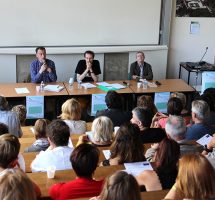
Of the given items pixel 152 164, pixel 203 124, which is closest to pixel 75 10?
pixel 203 124

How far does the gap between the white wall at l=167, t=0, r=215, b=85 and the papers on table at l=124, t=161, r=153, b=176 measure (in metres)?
5.62

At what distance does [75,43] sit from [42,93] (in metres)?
2.01

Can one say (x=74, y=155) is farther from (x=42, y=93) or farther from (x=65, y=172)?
(x=42, y=93)

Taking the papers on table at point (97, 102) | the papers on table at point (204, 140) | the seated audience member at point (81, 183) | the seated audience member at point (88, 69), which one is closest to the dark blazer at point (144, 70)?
the seated audience member at point (88, 69)

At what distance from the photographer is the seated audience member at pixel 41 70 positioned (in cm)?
676

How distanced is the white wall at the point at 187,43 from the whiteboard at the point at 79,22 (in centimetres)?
49

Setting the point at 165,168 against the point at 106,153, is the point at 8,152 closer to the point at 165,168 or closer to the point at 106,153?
the point at 106,153

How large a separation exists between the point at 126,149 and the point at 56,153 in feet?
2.02

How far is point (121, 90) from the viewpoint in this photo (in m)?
6.70

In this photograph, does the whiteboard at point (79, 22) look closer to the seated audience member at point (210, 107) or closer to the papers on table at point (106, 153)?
the seated audience member at point (210, 107)

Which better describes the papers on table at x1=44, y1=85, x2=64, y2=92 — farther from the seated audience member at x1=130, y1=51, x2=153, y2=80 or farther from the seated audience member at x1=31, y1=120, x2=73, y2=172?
the seated audience member at x1=31, y1=120, x2=73, y2=172

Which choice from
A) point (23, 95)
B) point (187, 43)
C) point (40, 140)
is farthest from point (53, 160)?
point (187, 43)

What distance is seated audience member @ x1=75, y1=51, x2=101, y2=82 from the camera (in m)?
7.08

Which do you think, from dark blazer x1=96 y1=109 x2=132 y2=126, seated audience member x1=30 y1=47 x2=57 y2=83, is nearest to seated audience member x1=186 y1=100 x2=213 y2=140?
dark blazer x1=96 y1=109 x2=132 y2=126
